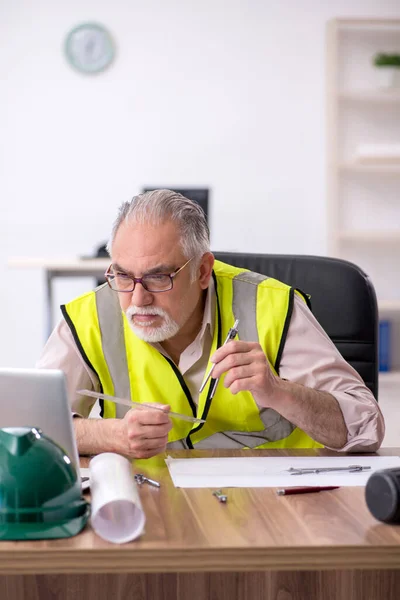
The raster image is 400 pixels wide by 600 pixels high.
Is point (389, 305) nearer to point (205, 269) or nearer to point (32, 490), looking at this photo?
point (205, 269)

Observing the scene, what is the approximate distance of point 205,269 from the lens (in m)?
1.88

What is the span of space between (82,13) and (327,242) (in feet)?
7.03

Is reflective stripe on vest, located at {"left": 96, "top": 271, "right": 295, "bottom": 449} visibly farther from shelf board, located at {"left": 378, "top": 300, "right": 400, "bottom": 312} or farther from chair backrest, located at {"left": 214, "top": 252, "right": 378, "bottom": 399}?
shelf board, located at {"left": 378, "top": 300, "right": 400, "bottom": 312}

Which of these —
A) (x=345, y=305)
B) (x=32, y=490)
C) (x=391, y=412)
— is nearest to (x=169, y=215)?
(x=345, y=305)

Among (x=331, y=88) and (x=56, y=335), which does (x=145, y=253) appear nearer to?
(x=56, y=335)

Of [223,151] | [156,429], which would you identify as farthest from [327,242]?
[156,429]

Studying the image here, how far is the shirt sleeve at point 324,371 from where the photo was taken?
5.51 ft

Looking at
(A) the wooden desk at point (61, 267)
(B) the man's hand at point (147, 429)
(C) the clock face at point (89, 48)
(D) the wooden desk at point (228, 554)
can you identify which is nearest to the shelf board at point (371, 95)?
(C) the clock face at point (89, 48)

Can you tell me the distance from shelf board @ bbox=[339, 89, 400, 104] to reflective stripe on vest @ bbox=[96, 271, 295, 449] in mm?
3812

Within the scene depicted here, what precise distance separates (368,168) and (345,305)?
3.62 metres

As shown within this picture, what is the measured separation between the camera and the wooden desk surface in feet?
3.27

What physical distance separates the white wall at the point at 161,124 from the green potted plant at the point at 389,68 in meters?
0.40

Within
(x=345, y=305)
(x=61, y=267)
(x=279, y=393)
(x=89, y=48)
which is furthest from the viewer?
(x=89, y=48)

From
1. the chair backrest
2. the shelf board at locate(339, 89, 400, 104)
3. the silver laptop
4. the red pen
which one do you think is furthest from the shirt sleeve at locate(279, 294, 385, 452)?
the shelf board at locate(339, 89, 400, 104)
